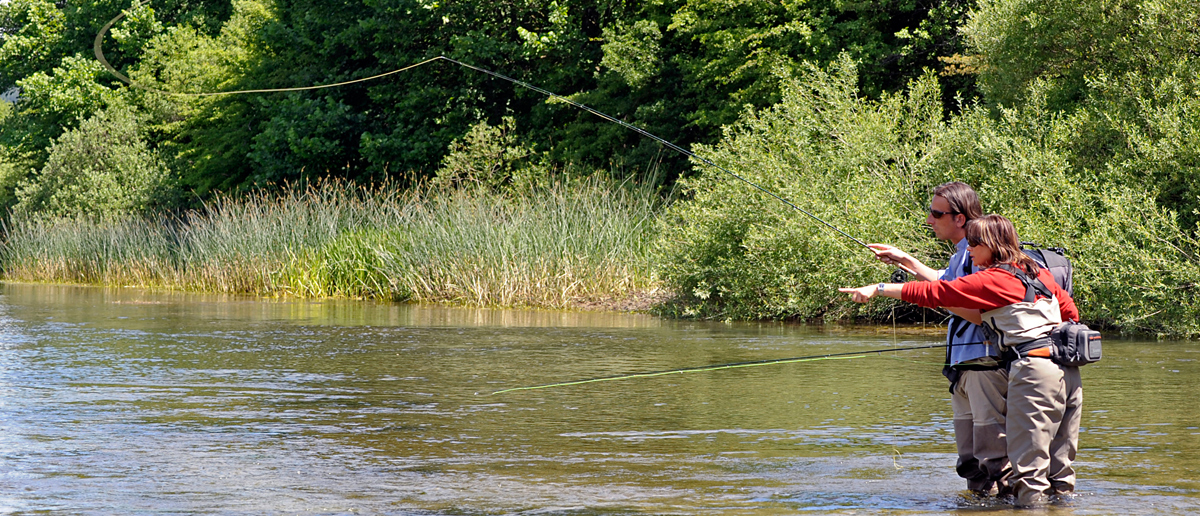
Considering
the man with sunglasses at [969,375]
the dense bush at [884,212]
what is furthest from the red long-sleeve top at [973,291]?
the dense bush at [884,212]

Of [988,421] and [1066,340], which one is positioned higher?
[1066,340]

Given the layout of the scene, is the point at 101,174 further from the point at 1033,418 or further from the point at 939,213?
the point at 1033,418

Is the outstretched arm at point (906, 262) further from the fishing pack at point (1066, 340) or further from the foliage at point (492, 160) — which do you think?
the foliage at point (492, 160)

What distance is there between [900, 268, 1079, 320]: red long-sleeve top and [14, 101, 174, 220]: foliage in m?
36.7

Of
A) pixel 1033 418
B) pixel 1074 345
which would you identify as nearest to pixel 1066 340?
pixel 1074 345

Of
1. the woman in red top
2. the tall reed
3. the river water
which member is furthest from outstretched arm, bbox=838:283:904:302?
the tall reed

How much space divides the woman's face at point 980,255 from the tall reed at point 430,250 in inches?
541

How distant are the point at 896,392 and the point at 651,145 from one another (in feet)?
66.4

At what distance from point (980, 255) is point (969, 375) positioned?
0.52m

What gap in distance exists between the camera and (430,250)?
67.6ft

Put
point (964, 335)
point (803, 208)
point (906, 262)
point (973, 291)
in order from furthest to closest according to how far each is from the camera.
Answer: point (803, 208) → point (906, 262) → point (964, 335) → point (973, 291)

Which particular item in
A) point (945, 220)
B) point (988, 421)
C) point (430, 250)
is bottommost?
point (988, 421)

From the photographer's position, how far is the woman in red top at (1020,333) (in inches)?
208

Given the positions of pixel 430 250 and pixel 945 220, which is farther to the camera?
pixel 430 250
